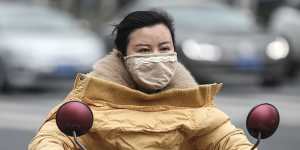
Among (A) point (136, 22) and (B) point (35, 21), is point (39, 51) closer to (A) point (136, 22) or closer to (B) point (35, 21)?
(B) point (35, 21)

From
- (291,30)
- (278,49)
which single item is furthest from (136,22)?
(291,30)

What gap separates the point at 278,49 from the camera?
18.0 m

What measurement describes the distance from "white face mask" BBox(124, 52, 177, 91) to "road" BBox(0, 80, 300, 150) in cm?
713

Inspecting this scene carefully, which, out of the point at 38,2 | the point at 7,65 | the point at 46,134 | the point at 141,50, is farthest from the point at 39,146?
the point at 38,2

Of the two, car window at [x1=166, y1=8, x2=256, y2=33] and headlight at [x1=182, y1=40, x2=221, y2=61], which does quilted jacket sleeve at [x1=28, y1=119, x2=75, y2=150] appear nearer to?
headlight at [x1=182, y1=40, x2=221, y2=61]

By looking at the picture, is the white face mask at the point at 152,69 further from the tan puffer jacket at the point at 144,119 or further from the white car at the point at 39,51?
the white car at the point at 39,51

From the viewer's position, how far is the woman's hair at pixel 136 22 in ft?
11.4

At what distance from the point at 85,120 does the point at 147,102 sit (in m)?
0.40

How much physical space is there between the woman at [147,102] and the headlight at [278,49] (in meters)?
14.2

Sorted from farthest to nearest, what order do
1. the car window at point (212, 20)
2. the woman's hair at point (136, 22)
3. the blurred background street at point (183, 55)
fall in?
1. the car window at point (212, 20)
2. the blurred background street at point (183, 55)
3. the woman's hair at point (136, 22)

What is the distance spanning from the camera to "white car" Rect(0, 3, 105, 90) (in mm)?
16328

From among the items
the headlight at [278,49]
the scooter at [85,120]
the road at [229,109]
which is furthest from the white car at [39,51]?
the scooter at [85,120]

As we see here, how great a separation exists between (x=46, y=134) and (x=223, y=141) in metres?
0.55

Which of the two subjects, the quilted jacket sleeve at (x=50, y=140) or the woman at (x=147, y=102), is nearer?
the quilted jacket sleeve at (x=50, y=140)
